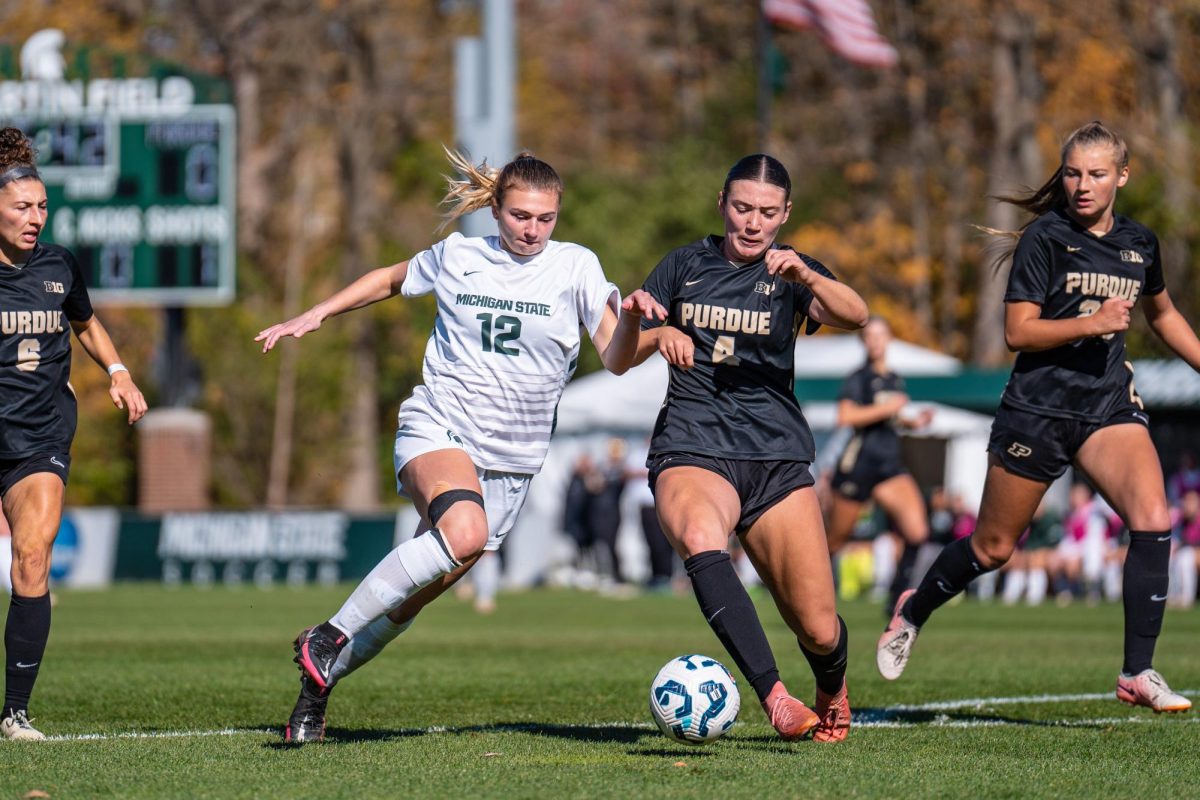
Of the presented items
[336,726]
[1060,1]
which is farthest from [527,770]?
[1060,1]

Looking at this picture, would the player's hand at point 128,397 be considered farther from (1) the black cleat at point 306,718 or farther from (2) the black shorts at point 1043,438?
(2) the black shorts at point 1043,438

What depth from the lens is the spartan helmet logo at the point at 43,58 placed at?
85.7 feet

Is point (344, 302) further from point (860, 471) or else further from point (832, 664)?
point (860, 471)

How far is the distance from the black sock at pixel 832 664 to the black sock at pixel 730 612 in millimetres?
532

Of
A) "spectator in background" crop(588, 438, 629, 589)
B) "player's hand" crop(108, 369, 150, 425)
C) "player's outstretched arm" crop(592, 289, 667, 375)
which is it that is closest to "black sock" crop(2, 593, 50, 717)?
"player's hand" crop(108, 369, 150, 425)

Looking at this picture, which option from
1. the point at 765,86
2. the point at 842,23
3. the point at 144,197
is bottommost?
the point at 144,197

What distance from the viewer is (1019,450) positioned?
781cm

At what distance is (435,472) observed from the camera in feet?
22.6

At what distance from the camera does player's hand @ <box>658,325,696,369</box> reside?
658 cm

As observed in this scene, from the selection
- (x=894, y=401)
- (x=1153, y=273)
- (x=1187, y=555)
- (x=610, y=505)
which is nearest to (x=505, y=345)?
(x=1153, y=273)

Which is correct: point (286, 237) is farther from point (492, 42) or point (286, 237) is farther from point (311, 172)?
point (492, 42)

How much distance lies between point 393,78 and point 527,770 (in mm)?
36291

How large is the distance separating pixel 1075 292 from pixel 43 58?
2176 centimetres

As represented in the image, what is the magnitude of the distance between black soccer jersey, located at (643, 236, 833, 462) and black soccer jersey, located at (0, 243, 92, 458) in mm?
2500
